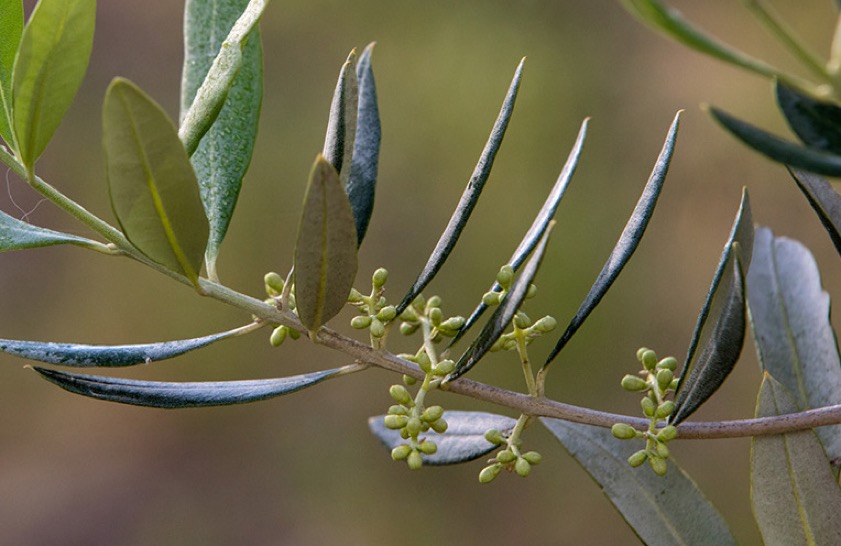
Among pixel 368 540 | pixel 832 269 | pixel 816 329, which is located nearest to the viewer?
pixel 816 329

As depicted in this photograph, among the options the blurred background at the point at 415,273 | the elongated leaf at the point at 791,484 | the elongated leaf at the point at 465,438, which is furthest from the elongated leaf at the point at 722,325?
the blurred background at the point at 415,273

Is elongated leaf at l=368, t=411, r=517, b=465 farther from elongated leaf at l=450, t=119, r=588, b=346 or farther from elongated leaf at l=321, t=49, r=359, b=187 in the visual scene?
elongated leaf at l=321, t=49, r=359, b=187

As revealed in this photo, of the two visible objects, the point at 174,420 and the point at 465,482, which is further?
the point at 174,420

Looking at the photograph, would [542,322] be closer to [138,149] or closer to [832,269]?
[138,149]

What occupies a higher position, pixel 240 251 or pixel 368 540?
pixel 240 251

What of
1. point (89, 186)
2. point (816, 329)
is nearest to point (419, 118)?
point (89, 186)

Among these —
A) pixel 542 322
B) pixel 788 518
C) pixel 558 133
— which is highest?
pixel 558 133
